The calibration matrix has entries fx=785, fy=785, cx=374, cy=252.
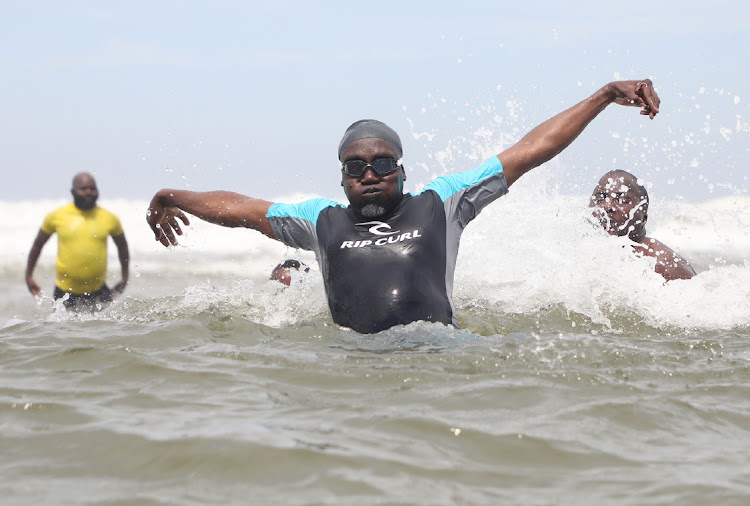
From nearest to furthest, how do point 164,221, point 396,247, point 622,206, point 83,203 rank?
1. point 396,247
2. point 164,221
3. point 622,206
4. point 83,203

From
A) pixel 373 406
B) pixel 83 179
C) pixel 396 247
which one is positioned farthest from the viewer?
pixel 83 179

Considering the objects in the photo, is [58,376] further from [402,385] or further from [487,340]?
[487,340]

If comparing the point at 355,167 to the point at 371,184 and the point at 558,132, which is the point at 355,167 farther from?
the point at 558,132

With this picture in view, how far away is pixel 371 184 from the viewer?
17.1ft

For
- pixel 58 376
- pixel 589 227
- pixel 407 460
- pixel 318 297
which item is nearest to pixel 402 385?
pixel 407 460

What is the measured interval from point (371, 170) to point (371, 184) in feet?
0.31

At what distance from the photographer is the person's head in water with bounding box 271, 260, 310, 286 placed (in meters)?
8.02

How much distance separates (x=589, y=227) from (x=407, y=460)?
17.5 feet

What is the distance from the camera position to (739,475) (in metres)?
3.05

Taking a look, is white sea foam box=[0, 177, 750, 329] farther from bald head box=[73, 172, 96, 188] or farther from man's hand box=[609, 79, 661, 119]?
man's hand box=[609, 79, 661, 119]

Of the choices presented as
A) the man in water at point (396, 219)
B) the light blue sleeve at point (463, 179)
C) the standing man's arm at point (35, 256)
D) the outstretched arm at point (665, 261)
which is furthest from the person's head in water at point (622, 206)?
the standing man's arm at point (35, 256)

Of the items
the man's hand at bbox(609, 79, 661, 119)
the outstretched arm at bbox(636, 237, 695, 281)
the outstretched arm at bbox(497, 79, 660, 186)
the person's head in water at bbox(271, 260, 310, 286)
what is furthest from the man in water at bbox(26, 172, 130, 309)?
the man's hand at bbox(609, 79, 661, 119)

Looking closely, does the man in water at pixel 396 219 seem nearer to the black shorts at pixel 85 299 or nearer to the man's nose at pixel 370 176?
the man's nose at pixel 370 176

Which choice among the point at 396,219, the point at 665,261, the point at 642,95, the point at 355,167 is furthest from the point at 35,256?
the point at 642,95
